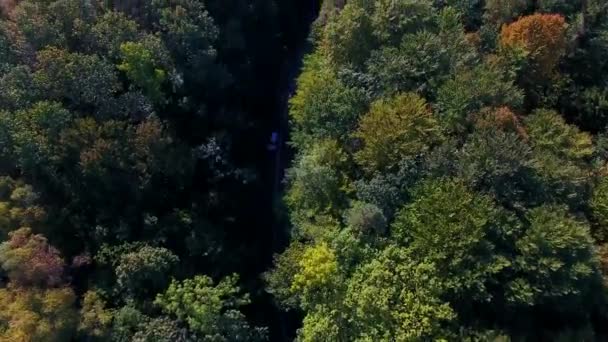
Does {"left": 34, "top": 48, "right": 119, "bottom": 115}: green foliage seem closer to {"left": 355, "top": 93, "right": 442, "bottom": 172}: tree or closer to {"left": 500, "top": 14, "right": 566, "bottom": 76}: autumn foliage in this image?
{"left": 355, "top": 93, "right": 442, "bottom": 172}: tree

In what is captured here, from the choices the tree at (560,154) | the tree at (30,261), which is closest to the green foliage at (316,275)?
the tree at (560,154)

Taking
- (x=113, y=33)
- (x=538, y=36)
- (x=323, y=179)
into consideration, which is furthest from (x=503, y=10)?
(x=113, y=33)

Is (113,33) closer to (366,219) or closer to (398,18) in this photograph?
(398,18)

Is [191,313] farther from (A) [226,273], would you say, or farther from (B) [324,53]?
(B) [324,53]

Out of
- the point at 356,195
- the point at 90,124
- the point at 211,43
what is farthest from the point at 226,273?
the point at 211,43

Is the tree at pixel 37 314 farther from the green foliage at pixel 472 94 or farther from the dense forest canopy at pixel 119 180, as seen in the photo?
the green foliage at pixel 472 94

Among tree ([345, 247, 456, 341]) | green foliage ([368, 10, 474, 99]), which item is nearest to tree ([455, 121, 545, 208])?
green foliage ([368, 10, 474, 99])
